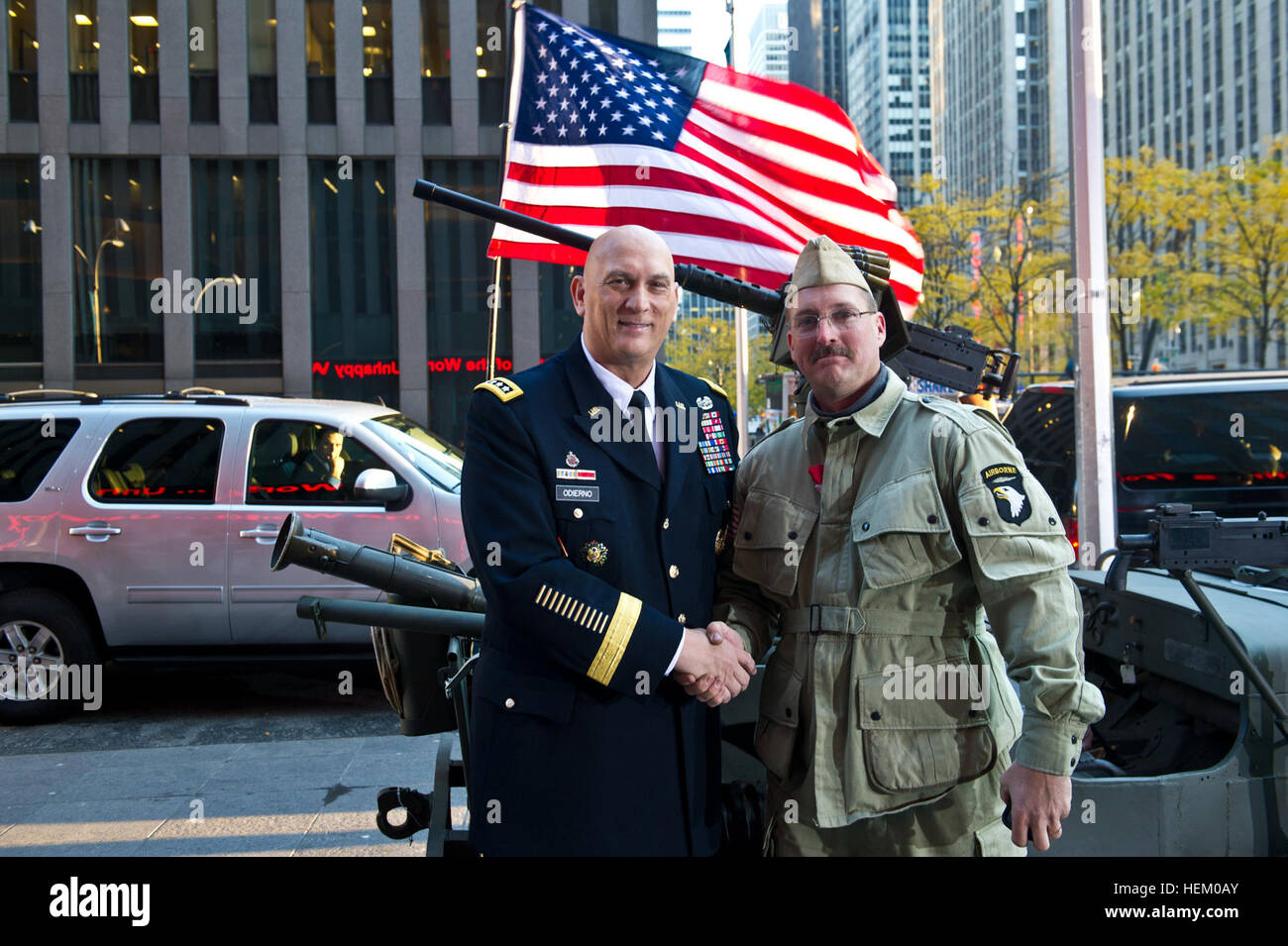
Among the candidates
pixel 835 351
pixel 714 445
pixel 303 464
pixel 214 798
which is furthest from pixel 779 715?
pixel 303 464

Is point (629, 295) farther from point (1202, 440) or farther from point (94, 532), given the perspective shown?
point (1202, 440)

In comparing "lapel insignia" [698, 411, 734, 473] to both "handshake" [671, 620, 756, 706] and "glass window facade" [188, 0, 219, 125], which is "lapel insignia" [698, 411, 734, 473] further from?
"glass window facade" [188, 0, 219, 125]

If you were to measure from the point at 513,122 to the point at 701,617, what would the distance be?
517 centimetres

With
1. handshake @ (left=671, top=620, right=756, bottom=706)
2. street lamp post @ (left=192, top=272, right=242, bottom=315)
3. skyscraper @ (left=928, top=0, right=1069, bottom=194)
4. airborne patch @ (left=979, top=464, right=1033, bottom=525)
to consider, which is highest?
skyscraper @ (left=928, top=0, right=1069, bottom=194)

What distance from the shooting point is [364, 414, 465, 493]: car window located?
287 inches

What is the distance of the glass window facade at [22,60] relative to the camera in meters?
24.9

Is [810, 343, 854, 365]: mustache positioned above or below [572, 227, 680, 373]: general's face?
below

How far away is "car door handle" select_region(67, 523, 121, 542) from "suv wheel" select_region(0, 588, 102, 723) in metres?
0.45

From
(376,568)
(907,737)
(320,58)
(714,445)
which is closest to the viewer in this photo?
(907,737)

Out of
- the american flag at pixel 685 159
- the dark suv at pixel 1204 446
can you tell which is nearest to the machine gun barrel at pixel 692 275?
the american flag at pixel 685 159

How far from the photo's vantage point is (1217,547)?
2.87 meters

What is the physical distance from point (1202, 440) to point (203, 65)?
24102mm

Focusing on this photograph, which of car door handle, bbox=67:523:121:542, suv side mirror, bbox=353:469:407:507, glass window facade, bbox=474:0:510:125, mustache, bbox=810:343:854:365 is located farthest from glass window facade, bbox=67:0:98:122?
mustache, bbox=810:343:854:365

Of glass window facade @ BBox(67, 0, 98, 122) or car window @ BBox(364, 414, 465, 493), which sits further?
glass window facade @ BBox(67, 0, 98, 122)
